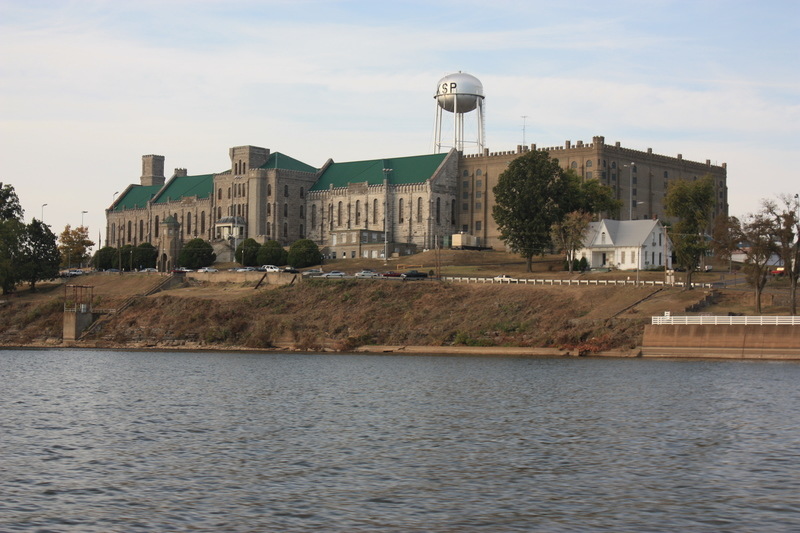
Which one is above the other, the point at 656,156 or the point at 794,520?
the point at 656,156

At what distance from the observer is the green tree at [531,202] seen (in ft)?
414

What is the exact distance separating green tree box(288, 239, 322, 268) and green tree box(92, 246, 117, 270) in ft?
104

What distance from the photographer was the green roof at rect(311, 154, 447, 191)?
16412 cm

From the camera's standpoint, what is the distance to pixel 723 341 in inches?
3159

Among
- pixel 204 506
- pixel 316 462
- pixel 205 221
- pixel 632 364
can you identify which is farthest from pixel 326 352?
A: pixel 205 221

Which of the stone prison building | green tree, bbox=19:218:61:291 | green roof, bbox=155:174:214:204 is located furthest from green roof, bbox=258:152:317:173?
green tree, bbox=19:218:61:291

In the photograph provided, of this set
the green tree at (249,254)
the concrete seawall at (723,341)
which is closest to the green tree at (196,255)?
the green tree at (249,254)

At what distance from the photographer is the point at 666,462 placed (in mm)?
35656

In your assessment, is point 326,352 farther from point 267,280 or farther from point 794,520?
point 794,520

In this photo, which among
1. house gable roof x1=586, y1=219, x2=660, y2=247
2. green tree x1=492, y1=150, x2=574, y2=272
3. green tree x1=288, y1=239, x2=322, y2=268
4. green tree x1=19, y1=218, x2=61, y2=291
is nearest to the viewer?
green tree x1=492, y1=150, x2=574, y2=272

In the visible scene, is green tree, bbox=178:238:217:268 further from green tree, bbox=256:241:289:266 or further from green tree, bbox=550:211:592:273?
green tree, bbox=550:211:592:273

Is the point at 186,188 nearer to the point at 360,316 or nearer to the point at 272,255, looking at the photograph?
the point at 272,255

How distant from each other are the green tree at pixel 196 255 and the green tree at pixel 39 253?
18.9 meters

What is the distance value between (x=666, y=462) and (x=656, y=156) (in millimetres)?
132297
